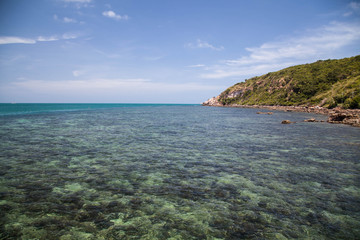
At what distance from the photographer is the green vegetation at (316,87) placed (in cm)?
7719

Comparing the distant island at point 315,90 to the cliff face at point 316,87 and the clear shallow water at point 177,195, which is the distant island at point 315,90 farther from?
the clear shallow water at point 177,195

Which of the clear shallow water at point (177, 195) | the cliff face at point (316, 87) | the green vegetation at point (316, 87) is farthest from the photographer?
the green vegetation at point (316, 87)

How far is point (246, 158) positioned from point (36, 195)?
15120 millimetres

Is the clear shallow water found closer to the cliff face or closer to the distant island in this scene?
the distant island

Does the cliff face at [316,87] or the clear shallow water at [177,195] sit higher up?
the cliff face at [316,87]

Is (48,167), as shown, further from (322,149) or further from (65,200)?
(322,149)

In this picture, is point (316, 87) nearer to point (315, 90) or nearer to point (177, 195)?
point (315, 90)

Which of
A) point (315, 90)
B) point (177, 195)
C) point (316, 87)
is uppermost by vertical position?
point (316, 87)

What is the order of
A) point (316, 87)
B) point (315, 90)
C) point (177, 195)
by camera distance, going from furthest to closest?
point (316, 87)
point (315, 90)
point (177, 195)

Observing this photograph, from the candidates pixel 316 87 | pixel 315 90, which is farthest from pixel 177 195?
pixel 316 87

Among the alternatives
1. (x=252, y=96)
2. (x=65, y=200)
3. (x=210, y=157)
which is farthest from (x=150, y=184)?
(x=252, y=96)

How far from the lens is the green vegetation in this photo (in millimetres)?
77188

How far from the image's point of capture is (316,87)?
→ 111 metres

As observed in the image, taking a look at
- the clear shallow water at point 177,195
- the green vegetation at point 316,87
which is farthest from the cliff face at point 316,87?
the clear shallow water at point 177,195
